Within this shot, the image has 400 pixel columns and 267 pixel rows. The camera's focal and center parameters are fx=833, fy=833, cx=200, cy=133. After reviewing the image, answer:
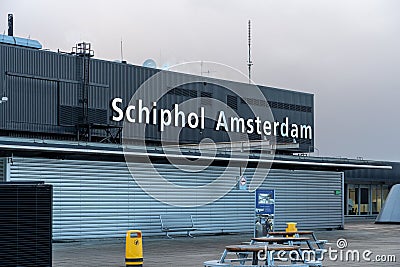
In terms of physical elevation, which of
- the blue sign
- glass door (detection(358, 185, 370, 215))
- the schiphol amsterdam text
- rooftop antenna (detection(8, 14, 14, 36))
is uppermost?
rooftop antenna (detection(8, 14, 14, 36))

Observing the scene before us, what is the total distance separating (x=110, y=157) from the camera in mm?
29688

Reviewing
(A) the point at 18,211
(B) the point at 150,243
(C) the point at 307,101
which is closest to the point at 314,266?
(A) the point at 18,211

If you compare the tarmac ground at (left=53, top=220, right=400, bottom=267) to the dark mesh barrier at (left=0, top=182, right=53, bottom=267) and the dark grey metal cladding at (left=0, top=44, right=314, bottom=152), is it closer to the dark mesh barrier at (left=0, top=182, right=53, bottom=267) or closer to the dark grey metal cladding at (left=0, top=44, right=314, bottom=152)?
the dark mesh barrier at (left=0, top=182, right=53, bottom=267)

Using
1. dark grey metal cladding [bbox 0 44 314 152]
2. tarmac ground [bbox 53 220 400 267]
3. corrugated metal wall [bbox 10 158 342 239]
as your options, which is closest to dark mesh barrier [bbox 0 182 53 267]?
tarmac ground [bbox 53 220 400 267]

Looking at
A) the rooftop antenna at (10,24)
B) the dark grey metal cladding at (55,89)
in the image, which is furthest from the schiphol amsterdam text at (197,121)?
the rooftop antenna at (10,24)

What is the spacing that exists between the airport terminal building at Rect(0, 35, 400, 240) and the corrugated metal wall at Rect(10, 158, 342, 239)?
37 millimetres

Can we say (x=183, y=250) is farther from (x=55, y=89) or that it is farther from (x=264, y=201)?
(x=55, y=89)

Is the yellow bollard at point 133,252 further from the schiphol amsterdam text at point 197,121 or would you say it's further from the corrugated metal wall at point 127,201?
the schiphol amsterdam text at point 197,121

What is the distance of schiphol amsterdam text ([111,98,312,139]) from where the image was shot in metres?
41.2

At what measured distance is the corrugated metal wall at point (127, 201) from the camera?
28031 millimetres

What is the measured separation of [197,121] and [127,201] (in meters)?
15.1

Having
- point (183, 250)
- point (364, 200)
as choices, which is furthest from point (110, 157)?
point (364, 200)

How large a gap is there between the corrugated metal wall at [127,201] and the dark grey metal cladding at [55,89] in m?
8.33

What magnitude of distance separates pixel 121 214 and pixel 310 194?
11543 millimetres
